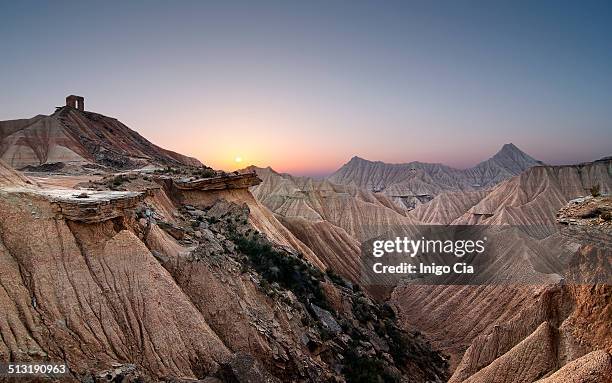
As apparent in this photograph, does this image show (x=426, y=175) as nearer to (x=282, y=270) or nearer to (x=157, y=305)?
(x=282, y=270)

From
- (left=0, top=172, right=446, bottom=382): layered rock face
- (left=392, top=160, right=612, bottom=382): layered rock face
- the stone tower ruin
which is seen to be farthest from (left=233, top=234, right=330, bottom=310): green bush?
the stone tower ruin

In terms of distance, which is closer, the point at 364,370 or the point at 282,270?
the point at 364,370

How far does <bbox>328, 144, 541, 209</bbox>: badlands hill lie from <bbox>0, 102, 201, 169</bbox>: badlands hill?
101 metres

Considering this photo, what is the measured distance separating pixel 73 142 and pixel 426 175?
13387 centimetres

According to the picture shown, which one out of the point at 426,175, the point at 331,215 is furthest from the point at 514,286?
the point at 426,175

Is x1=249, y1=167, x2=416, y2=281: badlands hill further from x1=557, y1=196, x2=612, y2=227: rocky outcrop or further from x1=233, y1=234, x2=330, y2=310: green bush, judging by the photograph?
x1=557, y1=196, x2=612, y2=227: rocky outcrop

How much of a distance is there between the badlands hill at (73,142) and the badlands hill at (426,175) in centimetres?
10136

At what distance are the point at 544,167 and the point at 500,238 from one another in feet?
205

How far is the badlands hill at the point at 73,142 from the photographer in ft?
135

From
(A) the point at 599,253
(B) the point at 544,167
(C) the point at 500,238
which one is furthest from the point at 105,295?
(B) the point at 544,167

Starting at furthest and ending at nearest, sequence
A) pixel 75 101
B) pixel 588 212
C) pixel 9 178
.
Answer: pixel 75 101
pixel 9 178
pixel 588 212

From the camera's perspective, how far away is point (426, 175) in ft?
523

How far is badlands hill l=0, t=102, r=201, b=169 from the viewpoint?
135 feet

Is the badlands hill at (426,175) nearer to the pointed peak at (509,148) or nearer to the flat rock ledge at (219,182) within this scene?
the pointed peak at (509,148)
